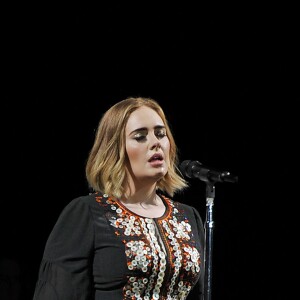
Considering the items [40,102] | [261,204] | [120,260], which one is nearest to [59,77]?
[40,102]

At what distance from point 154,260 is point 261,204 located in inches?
68.9

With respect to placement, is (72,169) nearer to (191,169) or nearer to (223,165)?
(223,165)

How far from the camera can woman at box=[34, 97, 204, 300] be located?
6.96 ft

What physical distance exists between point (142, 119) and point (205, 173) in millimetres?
368

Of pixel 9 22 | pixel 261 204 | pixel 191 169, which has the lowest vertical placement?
pixel 261 204

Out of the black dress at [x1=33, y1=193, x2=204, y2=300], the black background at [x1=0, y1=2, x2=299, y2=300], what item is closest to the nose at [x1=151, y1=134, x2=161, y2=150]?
the black dress at [x1=33, y1=193, x2=204, y2=300]

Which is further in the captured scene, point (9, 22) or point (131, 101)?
point (9, 22)

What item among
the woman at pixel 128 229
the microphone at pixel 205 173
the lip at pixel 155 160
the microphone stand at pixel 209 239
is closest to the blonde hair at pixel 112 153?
the woman at pixel 128 229

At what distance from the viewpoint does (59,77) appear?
346 centimetres

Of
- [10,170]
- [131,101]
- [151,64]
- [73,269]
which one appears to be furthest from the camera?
[151,64]

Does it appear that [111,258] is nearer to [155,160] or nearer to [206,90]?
[155,160]

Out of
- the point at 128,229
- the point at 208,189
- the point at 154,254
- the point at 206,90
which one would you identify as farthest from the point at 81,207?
the point at 206,90

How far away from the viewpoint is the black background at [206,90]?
11.2ft

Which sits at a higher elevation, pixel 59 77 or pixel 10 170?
pixel 59 77
